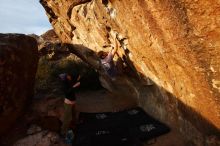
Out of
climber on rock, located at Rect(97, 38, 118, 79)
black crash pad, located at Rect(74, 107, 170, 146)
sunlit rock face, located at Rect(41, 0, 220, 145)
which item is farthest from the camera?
climber on rock, located at Rect(97, 38, 118, 79)

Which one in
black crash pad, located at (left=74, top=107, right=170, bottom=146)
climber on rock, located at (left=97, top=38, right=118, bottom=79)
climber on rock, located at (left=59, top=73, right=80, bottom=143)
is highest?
climber on rock, located at (left=97, top=38, right=118, bottom=79)

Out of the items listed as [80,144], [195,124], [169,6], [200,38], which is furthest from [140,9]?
[80,144]

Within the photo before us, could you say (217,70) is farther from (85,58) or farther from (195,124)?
(85,58)

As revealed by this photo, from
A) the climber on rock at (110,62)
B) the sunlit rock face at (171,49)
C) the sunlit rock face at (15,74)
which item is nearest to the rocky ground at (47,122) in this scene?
the sunlit rock face at (15,74)

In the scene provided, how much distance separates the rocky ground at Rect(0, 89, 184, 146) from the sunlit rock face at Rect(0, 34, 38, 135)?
0.34 m

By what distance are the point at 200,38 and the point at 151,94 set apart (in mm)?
4520

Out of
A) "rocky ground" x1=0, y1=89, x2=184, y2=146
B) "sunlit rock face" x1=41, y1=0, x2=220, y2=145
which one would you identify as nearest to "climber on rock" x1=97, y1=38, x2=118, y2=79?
"sunlit rock face" x1=41, y1=0, x2=220, y2=145

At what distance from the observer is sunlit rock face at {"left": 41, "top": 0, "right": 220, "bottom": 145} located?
6215mm

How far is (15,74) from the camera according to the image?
1099 centimetres

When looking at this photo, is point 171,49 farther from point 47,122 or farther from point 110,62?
point 47,122

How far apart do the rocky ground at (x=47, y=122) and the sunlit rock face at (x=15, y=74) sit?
1.11ft

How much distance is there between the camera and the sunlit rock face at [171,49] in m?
6.21

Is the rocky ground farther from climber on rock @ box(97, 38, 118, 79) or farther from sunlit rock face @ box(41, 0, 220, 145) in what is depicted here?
climber on rock @ box(97, 38, 118, 79)

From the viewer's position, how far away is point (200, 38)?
625cm
